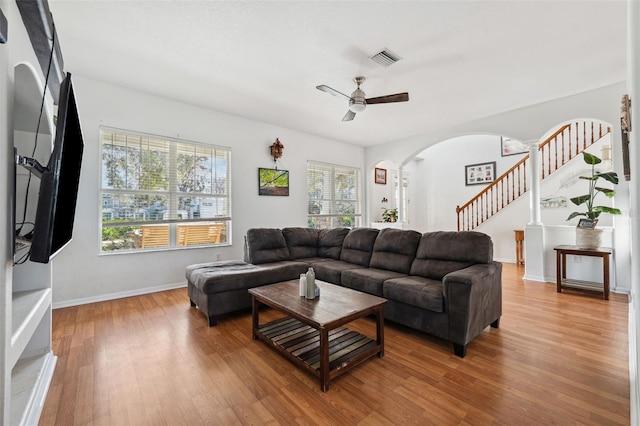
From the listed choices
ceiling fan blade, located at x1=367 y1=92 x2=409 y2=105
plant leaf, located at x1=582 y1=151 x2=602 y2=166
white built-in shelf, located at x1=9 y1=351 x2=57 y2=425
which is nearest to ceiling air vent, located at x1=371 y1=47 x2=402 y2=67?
ceiling fan blade, located at x1=367 y1=92 x2=409 y2=105

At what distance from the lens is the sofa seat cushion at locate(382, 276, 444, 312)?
2319mm

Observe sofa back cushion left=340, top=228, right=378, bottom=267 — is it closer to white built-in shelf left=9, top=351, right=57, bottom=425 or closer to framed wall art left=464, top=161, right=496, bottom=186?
white built-in shelf left=9, top=351, right=57, bottom=425

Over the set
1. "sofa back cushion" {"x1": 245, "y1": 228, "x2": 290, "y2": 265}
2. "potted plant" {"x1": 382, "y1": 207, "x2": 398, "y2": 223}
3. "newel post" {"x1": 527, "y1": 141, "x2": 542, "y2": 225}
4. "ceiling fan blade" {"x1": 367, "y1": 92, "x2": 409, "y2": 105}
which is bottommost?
"sofa back cushion" {"x1": 245, "y1": 228, "x2": 290, "y2": 265}

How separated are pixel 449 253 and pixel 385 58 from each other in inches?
86.2

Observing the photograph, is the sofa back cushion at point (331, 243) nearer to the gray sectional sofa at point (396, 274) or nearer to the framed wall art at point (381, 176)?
the gray sectional sofa at point (396, 274)

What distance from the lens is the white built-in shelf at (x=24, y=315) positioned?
3.96 ft

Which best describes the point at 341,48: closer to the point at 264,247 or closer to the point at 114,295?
the point at 264,247

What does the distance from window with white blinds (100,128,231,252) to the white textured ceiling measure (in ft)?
2.59

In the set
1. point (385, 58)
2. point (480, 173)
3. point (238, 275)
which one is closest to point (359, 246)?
point (238, 275)

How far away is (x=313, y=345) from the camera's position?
7.18 ft

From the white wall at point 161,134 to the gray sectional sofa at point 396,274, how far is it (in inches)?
43.1

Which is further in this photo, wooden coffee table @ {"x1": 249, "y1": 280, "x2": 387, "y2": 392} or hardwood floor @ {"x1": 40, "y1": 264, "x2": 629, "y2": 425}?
wooden coffee table @ {"x1": 249, "y1": 280, "x2": 387, "y2": 392}

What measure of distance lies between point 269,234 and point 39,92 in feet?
8.86

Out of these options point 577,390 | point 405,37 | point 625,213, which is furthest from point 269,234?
point 625,213
